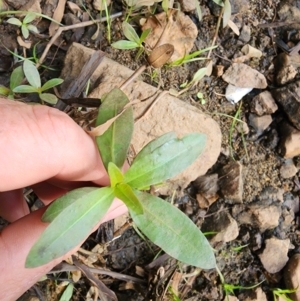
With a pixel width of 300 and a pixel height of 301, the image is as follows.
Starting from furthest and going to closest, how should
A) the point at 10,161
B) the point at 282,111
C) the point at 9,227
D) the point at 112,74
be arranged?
1. the point at 282,111
2. the point at 112,74
3. the point at 9,227
4. the point at 10,161

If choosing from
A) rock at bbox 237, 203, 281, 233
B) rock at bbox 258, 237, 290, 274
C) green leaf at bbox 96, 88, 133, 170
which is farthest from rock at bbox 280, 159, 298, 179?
green leaf at bbox 96, 88, 133, 170

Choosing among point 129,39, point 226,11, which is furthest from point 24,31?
point 226,11

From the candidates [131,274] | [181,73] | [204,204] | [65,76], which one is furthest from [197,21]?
[131,274]

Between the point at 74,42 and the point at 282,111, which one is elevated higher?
the point at 74,42

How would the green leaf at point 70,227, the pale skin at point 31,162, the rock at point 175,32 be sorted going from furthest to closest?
the rock at point 175,32
the pale skin at point 31,162
the green leaf at point 70,227

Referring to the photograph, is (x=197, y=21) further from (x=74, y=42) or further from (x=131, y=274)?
(x=131, y=274)

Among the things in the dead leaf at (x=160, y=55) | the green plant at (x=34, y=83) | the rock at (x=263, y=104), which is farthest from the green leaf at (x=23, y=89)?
the rock at (x=263, y=104)

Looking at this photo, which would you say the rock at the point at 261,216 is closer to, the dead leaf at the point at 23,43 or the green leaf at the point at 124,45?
the green leaf at the point at 124,45
